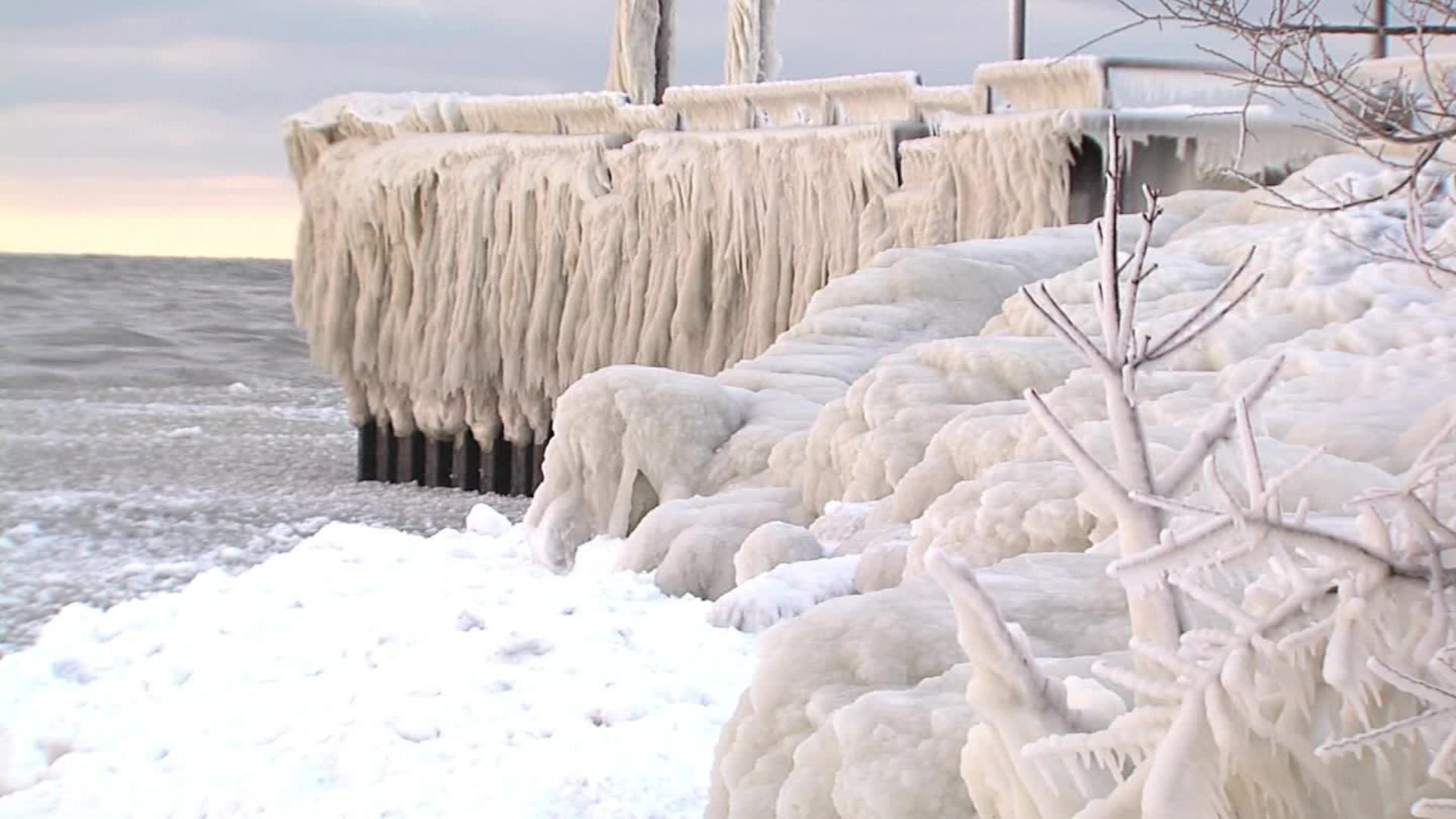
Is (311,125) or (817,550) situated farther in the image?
(311,125)

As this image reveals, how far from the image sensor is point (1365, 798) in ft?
7.14

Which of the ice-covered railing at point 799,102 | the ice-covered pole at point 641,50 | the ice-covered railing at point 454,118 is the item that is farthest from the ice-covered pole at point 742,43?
the ice-covered railing at point 799,102

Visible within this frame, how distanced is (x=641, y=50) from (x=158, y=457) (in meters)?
8.62

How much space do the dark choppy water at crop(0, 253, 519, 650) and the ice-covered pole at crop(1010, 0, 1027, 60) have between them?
23.6 feet

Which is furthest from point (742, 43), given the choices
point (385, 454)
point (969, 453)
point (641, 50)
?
point (969, 453)

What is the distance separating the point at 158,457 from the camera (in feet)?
69.2

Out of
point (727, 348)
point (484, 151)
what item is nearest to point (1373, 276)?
point (727, 348)

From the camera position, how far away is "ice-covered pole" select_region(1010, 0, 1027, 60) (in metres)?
11.0

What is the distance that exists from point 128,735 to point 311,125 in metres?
13.5

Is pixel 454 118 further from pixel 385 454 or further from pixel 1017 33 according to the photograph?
pixel 1017 33

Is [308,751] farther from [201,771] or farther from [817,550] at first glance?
[817,550]

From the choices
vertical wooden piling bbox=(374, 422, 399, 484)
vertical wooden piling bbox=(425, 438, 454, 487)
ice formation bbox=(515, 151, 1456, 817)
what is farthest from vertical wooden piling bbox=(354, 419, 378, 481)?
ice formation bbox=(515, 151, 1456, 817)

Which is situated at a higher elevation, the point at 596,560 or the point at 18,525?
the point at 596,560

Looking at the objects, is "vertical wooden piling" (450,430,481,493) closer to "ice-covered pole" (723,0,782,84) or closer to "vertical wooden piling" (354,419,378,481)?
"vertical wooden piling" (354,419,378,481)
